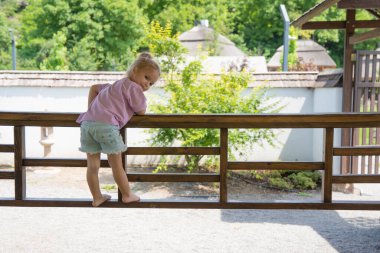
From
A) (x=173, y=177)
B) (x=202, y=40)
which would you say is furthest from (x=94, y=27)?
(x=173, y=177)

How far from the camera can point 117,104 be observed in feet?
9.62

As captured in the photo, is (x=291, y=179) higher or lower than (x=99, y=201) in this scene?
lower

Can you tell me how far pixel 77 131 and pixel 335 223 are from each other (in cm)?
583

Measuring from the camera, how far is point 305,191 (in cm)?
802

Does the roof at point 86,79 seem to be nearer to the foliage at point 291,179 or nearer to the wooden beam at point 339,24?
the foliage at point 291,179

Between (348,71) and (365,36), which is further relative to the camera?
(348,71)

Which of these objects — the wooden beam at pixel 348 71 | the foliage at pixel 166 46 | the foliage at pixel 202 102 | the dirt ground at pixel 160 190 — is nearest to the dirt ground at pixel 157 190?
the dirt ground at pixel 160 190

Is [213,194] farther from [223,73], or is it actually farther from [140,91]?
[140,91]

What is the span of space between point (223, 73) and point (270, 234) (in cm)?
401

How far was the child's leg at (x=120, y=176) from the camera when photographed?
2990 mm

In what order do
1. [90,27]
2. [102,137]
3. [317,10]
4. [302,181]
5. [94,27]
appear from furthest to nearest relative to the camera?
[90,27] → [94,27] → [302,181] → [317,10] → [102,137]

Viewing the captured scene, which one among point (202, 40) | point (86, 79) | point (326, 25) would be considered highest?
point (202, 40)

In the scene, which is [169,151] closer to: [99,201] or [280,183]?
[99,201]

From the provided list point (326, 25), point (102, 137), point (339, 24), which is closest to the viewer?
point (102, 137)
